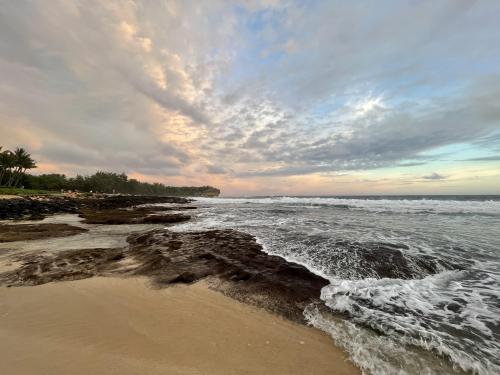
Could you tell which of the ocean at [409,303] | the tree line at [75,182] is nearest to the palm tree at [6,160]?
the tree line at [75,182]

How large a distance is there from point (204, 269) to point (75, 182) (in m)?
102

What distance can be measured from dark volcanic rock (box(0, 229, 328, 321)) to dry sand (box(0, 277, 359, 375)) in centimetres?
62

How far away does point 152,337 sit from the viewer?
3.19m

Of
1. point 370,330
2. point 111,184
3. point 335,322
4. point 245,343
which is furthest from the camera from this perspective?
point 111,184

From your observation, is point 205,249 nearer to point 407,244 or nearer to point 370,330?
point 370,330

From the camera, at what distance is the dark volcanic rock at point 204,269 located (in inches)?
184

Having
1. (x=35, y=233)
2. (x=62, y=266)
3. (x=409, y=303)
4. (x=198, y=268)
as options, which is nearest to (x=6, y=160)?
(x=35, y=233)

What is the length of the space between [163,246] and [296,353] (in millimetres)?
7035

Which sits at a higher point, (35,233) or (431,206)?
(431,206)

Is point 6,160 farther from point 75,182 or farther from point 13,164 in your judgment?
point 75,182

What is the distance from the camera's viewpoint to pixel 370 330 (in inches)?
134

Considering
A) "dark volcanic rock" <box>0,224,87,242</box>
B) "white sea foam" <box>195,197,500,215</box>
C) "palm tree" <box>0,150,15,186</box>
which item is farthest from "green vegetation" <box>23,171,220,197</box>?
"white sea foam" <box>195,197,500,215</box>

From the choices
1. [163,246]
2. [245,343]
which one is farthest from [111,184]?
[245,343]

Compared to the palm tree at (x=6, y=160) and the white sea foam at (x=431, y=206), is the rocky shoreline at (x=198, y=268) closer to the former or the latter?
the white sea foam at (x=431, y=206)
